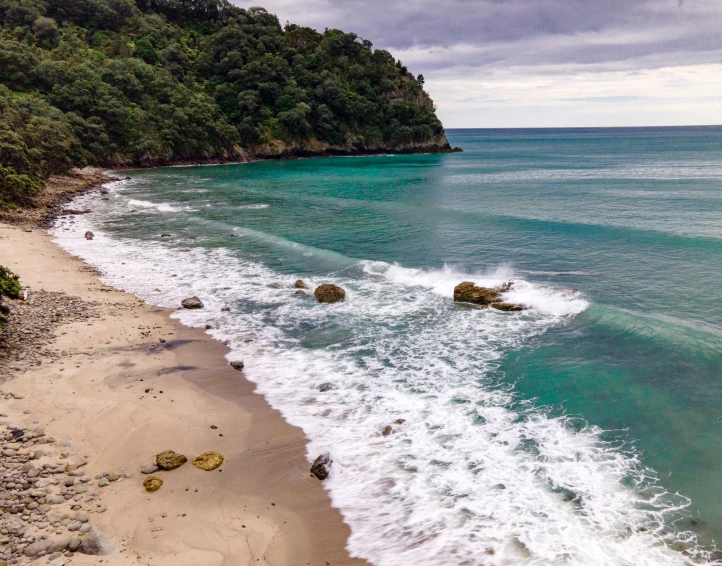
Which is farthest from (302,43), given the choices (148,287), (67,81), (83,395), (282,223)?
(83,395)

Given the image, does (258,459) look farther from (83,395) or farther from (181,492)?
(83,395)

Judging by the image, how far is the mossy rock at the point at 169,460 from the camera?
10828 mm

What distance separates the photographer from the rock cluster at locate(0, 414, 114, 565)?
8242 mm

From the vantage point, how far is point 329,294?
22.2 m

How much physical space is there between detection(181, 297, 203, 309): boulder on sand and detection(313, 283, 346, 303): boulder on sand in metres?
5.35

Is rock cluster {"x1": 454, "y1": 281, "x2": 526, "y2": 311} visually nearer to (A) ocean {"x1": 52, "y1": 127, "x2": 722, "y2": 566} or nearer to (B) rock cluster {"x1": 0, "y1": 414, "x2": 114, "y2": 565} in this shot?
(A) ocean {"x1": 52, "y1": 127, "x2": 722, "y2": 566}

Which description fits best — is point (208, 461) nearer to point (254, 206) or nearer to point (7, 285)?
point (7, 285)

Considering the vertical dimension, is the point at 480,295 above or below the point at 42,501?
above

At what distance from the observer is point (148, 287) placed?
942 inches

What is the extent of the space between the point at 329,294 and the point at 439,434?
1095cm

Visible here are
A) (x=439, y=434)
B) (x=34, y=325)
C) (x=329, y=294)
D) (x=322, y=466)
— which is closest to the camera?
(x=322, y=466)

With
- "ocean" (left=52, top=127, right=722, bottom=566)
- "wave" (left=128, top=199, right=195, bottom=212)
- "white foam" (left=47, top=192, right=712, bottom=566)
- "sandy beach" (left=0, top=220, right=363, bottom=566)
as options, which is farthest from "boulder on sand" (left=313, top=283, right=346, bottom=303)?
"wave" (left=128, top=199, right=195, bottom=212)

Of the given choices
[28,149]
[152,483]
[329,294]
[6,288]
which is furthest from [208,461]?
[28,149]

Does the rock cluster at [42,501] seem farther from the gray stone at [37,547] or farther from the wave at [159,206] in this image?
the wave at [159,206]
